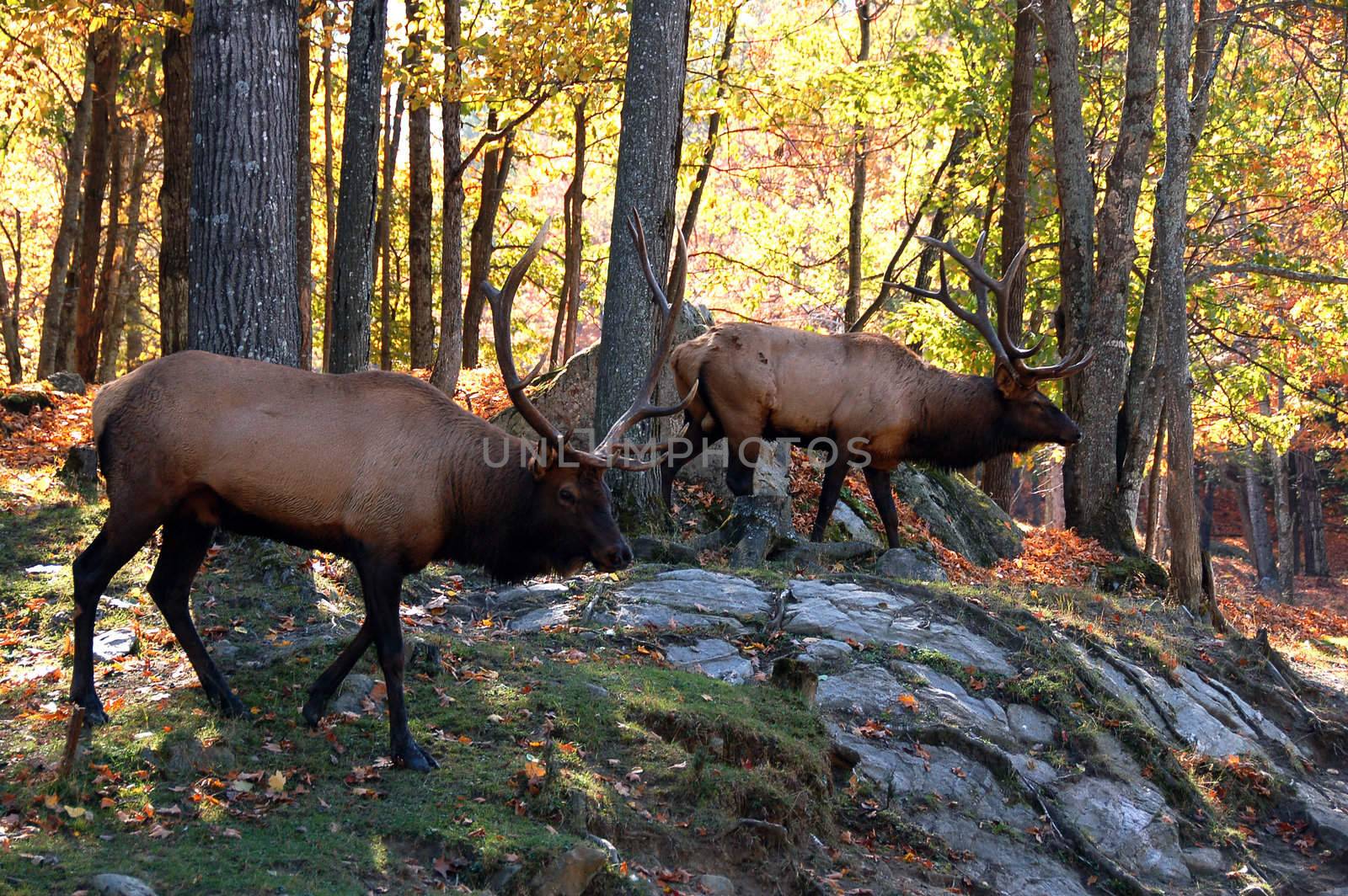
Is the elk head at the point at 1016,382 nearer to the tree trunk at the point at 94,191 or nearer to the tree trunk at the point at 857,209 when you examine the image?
the tree trunk at the point at 857,209

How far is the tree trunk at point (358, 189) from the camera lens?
39.5ft

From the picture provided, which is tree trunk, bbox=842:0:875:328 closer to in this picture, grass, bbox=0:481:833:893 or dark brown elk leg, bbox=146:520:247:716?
grass, bbox=0:481:833:893

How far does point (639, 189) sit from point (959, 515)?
6669 millimetres

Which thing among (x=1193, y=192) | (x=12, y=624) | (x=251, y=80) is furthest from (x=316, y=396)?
(x=1193, y=192)

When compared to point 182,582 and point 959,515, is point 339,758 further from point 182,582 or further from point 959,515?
point 959,515

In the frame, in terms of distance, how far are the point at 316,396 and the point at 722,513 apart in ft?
22.9

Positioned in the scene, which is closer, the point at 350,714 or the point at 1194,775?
the point at 350,714

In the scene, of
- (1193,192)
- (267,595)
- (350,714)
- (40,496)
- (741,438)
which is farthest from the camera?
(1193,192)

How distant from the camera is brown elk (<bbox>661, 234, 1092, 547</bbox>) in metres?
12.1

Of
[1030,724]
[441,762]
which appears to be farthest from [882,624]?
[441,762]

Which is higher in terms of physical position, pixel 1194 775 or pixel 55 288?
pixel 55 288

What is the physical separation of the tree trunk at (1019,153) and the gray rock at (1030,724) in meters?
8.18

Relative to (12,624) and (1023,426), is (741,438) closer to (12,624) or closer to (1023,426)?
(1023,426)

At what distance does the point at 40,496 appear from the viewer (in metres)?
10.2
